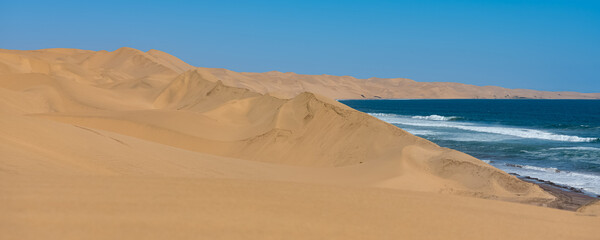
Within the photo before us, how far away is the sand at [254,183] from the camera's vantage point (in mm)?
5258

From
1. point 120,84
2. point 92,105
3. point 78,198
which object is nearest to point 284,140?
point 78,198

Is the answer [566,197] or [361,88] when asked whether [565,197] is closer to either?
[566,197]

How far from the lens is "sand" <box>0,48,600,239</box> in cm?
526

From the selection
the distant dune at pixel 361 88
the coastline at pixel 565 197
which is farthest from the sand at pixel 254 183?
the distant dune at pixel 361 88

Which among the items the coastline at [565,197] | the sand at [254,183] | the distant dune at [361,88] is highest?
the distant dune at [361,88]

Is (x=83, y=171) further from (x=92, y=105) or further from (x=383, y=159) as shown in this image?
(x=92, y=105)

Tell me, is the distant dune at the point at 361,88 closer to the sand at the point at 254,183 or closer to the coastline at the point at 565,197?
the sand at the point at 254,183

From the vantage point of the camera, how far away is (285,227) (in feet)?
17.5

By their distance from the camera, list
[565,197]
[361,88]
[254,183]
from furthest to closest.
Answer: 1. [361,88]
2. [565,197]
3. [254,183]

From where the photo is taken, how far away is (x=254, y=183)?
23.2 feet

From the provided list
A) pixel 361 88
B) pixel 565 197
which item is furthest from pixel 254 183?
pixel 361 88

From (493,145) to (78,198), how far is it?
2627 centimetres

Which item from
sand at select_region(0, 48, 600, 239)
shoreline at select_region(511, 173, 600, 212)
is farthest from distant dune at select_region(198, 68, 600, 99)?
shoreline at select_region(511, 173, 600, 212)

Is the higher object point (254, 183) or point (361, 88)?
point (361, 88)
